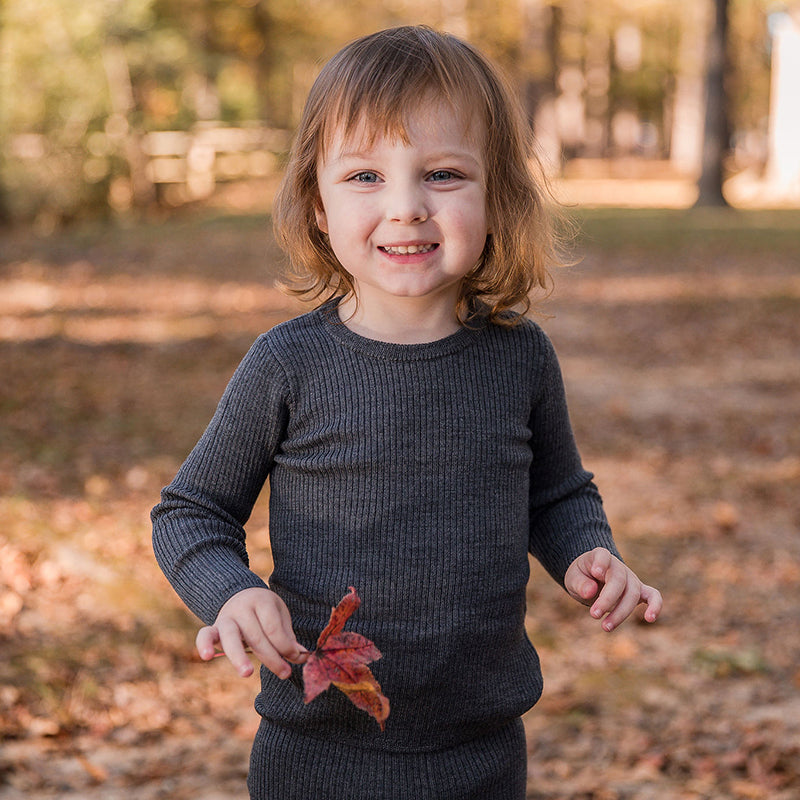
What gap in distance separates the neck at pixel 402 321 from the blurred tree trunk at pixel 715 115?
19771mm

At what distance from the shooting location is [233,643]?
4.93ft

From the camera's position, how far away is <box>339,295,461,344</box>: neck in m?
1.82

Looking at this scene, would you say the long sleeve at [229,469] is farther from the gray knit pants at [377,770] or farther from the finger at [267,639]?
the gray knit pants at [377,770]

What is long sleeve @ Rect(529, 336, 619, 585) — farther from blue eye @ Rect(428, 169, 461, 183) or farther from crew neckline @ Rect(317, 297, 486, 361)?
blue eye @ Rect(428, 169, 461, 183)

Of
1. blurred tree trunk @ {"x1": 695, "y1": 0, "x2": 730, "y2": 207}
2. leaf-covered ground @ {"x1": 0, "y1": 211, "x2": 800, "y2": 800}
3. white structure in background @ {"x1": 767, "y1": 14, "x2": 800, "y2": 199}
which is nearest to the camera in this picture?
leaf-covered ground @ {"x1": 0, "y1": 211, "x2": 800, "y2": 800}

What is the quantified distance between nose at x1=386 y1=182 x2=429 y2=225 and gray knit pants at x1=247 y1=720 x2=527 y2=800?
90 cm

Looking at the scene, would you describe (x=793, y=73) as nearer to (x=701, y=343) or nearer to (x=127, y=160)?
(x=127, y=160)

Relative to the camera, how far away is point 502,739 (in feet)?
6.07

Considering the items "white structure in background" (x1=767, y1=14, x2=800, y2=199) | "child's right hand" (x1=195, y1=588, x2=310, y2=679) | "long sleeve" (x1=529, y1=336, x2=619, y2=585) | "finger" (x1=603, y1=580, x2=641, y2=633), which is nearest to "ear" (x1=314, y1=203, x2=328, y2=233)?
"long sleeve" (x1=529, y1=336, x2=619, y2=585)

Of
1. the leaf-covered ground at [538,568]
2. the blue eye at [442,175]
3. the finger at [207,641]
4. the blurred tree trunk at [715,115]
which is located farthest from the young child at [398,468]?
the blurred tree trunk at [715,115]

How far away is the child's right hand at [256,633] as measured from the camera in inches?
58.9

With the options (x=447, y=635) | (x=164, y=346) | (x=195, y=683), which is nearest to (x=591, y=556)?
(x=447, y=635)

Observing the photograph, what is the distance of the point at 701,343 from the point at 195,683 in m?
7.28

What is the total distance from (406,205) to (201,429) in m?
5.26
